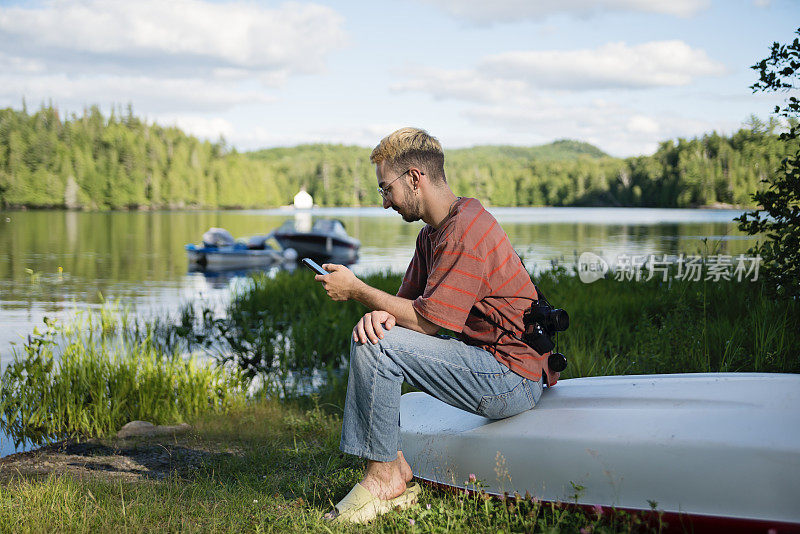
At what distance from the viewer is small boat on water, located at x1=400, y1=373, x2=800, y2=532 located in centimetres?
262

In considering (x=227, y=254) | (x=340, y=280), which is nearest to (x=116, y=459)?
(x=340, y=280)

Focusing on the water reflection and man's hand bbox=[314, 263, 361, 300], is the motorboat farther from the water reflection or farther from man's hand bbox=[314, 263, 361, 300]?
man's hand bbox=[314, 263, 361, 300]

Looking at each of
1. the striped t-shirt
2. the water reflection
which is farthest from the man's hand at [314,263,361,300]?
the water reflection

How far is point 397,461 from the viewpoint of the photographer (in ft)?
10.9

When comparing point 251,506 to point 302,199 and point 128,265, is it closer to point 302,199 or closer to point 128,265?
point 302,199

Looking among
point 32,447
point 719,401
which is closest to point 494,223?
point 719,401

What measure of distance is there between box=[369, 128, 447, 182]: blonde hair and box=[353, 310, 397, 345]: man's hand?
70cm

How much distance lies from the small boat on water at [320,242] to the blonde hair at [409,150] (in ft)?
87.4

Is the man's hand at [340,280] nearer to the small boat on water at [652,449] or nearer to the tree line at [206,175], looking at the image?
the small boat on water at [652,449]

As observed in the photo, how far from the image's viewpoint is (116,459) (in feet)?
15.3

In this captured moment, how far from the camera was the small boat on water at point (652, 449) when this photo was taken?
262cm

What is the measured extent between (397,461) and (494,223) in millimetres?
1245

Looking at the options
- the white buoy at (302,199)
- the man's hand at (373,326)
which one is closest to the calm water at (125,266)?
the white buoy at (302,199)

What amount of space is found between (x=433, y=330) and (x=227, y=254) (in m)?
24.3
